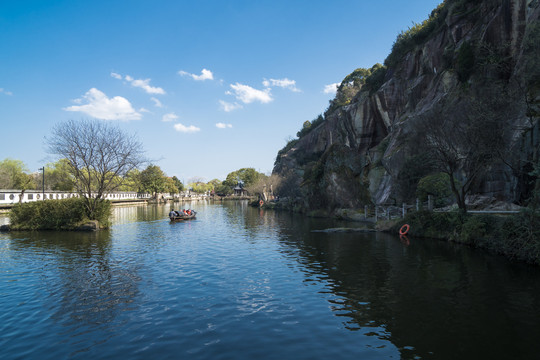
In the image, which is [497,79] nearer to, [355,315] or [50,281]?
[355,315]

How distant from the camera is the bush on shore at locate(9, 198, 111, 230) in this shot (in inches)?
1244

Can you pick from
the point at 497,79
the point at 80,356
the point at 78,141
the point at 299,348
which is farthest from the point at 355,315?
the point at 78,141

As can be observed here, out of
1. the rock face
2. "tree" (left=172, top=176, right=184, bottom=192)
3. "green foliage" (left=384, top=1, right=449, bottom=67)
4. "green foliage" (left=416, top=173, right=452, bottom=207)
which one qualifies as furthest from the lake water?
"tree" (left=172, top=176, right=184, bottom=192)

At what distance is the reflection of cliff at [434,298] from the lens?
26.1 feet

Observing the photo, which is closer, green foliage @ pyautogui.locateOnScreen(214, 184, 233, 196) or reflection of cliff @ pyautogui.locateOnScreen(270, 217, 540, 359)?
reflection of cliff @ pyautogui.locateOnScreen(270, 217, 540, 359)

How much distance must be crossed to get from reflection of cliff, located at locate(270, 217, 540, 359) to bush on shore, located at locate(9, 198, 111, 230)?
24614mm

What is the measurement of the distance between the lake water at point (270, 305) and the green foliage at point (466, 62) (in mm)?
20238

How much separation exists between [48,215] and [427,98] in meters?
43.4

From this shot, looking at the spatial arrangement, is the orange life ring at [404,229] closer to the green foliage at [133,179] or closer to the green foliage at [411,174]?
the green foliage at [411,174]

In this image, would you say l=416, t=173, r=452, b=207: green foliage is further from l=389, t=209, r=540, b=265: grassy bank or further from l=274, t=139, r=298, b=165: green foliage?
l=274, t=139, r=298, b=165: green foliage

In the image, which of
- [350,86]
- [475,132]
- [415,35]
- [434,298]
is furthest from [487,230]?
[350,86]

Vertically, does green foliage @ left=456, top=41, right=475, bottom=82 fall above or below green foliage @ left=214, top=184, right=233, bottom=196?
above

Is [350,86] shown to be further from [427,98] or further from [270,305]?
[270,305]

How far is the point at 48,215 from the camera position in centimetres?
3183
